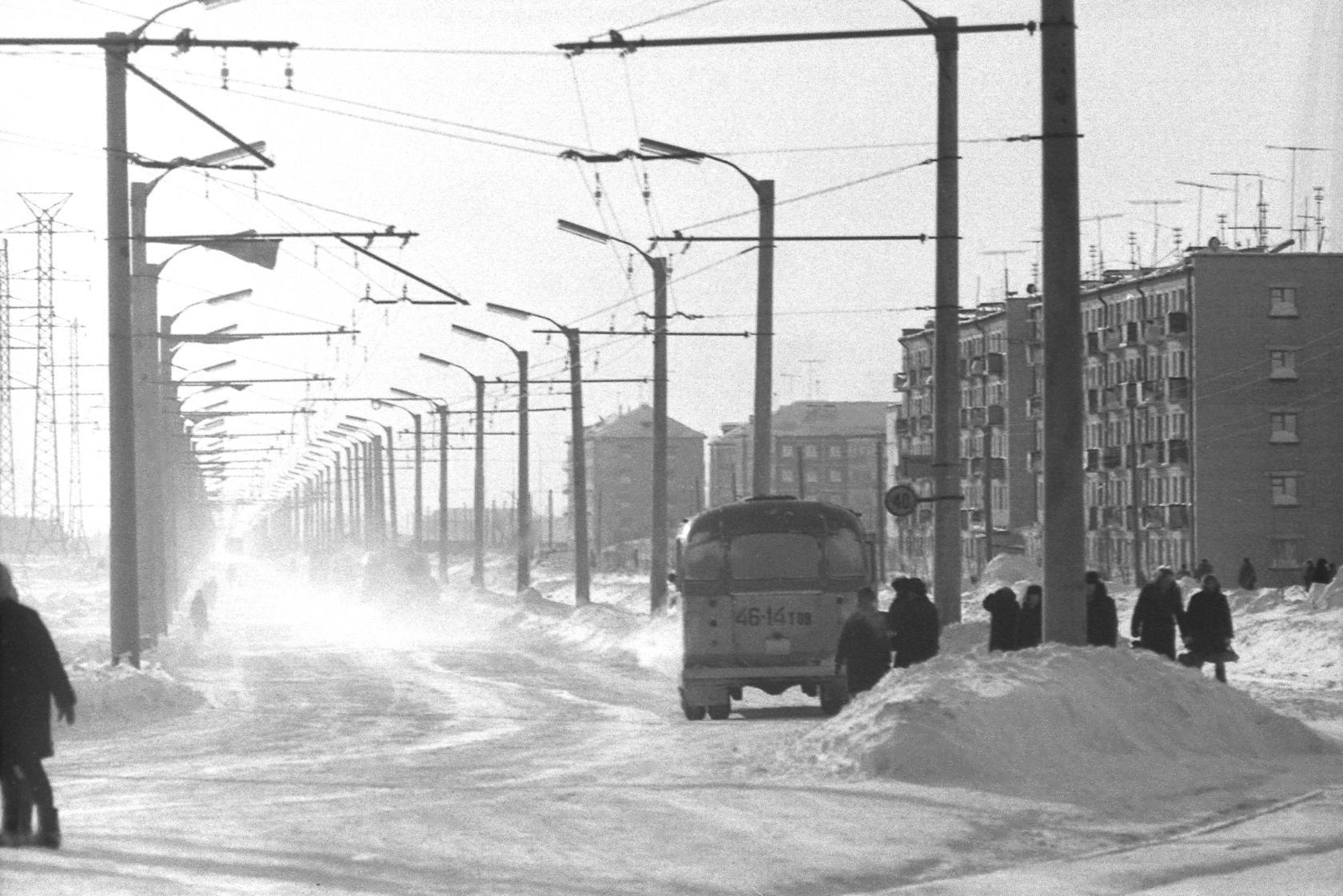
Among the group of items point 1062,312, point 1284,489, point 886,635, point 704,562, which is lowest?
point 886,635

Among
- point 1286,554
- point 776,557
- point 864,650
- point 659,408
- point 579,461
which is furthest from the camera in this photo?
point 1286,554

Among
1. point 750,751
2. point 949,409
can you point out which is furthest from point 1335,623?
point 750,751

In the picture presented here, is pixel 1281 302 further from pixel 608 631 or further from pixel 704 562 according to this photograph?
pixel 704 562

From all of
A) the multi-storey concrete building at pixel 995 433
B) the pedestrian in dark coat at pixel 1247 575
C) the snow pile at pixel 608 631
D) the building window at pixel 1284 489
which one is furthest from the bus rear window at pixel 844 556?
the multi-storey concrete building at pixel 995 433

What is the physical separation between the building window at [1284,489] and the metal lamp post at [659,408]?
5382 cm

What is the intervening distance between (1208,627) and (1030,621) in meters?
2.71

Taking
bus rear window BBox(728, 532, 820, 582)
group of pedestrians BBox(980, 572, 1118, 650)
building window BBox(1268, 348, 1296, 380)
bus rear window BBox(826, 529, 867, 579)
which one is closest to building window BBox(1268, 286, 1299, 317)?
building window BBox(1268, 348, 1296, 380)

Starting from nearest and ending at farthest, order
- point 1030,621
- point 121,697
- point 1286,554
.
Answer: point 1030,621 < point 121,697 < point 1286,554

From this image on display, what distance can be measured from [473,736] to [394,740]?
879 millimetres

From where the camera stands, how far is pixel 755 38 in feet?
72.7

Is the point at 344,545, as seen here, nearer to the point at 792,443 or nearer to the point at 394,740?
the point at 792,443

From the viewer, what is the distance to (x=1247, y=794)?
54.6 feet

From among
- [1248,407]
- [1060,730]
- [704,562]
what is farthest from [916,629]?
[1248,407]

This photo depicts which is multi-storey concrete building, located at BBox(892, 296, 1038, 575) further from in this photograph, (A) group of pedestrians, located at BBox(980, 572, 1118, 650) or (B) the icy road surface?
(B) the icy road surface
